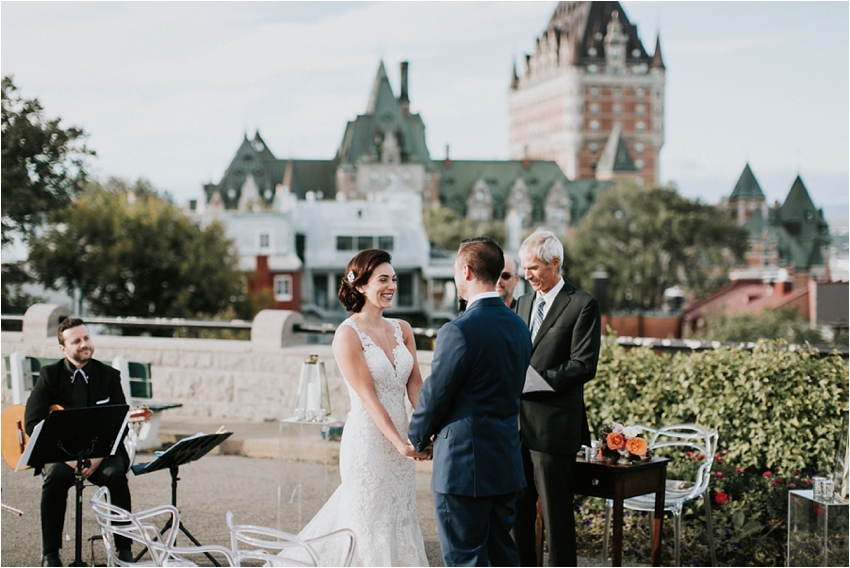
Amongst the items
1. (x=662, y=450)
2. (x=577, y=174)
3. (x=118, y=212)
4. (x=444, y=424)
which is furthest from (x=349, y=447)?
(x=577, y=174)

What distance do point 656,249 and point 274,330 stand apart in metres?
83.8

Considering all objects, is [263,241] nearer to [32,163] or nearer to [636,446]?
[32,163]

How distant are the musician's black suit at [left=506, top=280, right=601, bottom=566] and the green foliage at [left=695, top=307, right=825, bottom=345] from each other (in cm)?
5563

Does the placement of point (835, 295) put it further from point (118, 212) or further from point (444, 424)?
point (118, 212)

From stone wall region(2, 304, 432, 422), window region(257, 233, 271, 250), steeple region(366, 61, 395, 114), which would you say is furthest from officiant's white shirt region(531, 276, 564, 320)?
steeple region(366, 61, 395, 114)

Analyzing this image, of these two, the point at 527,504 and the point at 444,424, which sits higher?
the point at 444,424

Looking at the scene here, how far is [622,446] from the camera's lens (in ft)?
15.7

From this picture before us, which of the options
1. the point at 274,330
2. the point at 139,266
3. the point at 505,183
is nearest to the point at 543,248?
the point at 274,330

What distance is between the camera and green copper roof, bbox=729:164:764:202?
470ft

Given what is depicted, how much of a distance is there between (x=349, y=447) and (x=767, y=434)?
127 inches

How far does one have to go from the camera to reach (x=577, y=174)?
152m

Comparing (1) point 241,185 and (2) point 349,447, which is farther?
(1) point 241,185

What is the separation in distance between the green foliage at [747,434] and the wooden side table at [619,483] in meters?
1.28

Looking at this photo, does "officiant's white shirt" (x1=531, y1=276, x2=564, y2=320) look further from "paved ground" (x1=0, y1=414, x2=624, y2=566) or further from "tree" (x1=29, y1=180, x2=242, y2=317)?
"tree" (x1=29, y1=180, x2=242, y2=317)
